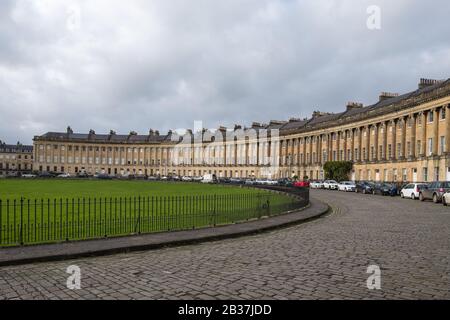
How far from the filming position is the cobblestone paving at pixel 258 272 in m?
7.27

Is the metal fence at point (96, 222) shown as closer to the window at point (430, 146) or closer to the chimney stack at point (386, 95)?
the window at point (430, 146)

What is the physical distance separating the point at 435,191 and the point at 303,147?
221 feet

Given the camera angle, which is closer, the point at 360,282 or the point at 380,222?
the point at 360,282

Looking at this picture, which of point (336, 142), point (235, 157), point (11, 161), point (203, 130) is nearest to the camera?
point (336, 142)

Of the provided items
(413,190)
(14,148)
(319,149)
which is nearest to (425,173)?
(413,190)

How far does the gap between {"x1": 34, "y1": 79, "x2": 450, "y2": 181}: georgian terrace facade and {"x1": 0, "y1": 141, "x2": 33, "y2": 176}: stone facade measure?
1202 inches

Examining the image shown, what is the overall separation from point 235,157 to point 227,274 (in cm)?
12022

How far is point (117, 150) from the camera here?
15738 centimetres

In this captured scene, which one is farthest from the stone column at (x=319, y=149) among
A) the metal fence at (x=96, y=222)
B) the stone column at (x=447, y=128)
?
the metal fence at (x=96, y=222)

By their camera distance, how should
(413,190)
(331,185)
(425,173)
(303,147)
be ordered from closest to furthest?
(413,190) → (425,173) → (331,185) → (303,147)

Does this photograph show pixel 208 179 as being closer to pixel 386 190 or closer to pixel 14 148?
pixel 386 190

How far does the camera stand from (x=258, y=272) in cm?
880

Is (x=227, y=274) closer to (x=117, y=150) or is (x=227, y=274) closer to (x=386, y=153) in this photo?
(x=386, y=153)
